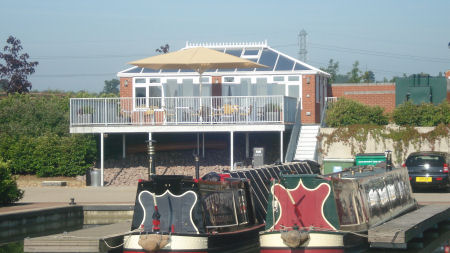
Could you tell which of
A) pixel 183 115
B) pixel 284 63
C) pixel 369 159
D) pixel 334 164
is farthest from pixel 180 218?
pixel 284 63

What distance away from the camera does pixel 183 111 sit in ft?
92.1

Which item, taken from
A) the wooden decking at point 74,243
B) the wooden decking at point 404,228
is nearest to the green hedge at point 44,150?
the wooden decking at point 74,243

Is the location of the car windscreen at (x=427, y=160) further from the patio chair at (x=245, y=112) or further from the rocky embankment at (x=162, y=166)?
the rocky embankment at (x=162, y=166)

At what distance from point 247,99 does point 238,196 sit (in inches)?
501

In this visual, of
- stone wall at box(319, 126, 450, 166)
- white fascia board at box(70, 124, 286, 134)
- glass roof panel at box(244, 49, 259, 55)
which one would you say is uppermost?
glass roof panel at box(244, 49, 259, 55)

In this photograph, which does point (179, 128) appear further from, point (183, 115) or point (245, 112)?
point (245, 112)

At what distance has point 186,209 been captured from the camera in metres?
13.7

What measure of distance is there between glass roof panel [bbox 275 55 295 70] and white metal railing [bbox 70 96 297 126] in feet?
11.9

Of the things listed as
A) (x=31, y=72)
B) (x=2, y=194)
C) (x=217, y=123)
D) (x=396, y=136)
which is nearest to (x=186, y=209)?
(x=2, y=194)

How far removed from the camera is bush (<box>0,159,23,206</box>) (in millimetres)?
20438

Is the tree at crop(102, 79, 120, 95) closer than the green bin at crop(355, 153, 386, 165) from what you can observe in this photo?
No

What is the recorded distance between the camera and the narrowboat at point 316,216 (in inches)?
505

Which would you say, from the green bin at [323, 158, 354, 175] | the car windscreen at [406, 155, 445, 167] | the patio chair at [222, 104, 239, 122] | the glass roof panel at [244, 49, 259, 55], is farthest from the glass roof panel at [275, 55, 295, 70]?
the car windscreen at [406, 155, 445, 167]

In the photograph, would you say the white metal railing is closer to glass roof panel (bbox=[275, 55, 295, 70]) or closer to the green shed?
glass roof panel (bbox=[275, 55, 295, 70])
